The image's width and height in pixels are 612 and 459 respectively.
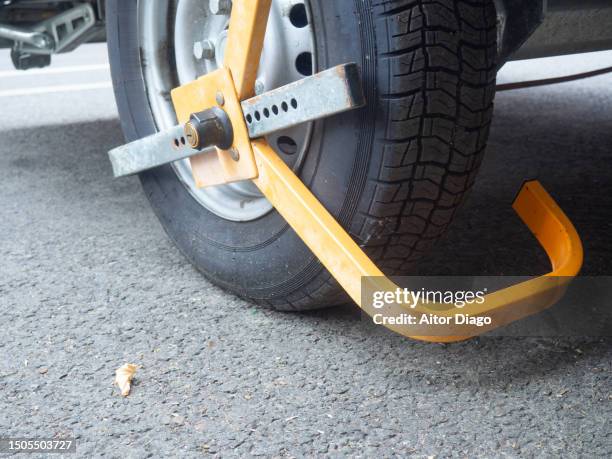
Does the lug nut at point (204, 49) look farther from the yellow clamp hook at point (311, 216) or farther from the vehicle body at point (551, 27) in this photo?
the vehicle body at point (551, 27)

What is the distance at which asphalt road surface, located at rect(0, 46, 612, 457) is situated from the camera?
1111mm

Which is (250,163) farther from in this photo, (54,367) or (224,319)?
(54,367)

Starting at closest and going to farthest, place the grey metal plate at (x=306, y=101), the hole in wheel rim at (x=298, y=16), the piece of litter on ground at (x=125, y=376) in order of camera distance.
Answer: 1. the grey metal plate at (x=306, y=101)
2. the piece of litter on ground at (x=125, y=376)
3. the hole in wheel rim at (x=298, y=16)

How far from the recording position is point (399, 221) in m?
1.24

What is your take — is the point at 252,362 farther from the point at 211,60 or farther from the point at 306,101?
the point at 211,60

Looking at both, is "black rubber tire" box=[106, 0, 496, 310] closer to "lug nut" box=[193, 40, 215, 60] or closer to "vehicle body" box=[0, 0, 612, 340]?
"vehicle body" box=[0, 0, 612, 340]

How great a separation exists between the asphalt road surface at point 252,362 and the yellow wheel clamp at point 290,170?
13 centimetres

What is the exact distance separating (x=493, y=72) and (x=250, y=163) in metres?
0.45

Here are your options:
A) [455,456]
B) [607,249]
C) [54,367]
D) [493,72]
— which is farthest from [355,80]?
[607,249]

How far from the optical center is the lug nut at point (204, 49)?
1.55 meters

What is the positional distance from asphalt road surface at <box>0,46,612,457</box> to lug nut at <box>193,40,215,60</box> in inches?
19.4

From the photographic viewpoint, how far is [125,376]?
1263 mm

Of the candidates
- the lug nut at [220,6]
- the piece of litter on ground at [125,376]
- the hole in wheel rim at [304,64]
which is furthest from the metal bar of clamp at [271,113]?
the piece of litter on ground at [125,376]

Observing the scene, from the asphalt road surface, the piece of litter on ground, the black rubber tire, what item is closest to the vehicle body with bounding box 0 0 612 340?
the black rubber tire
